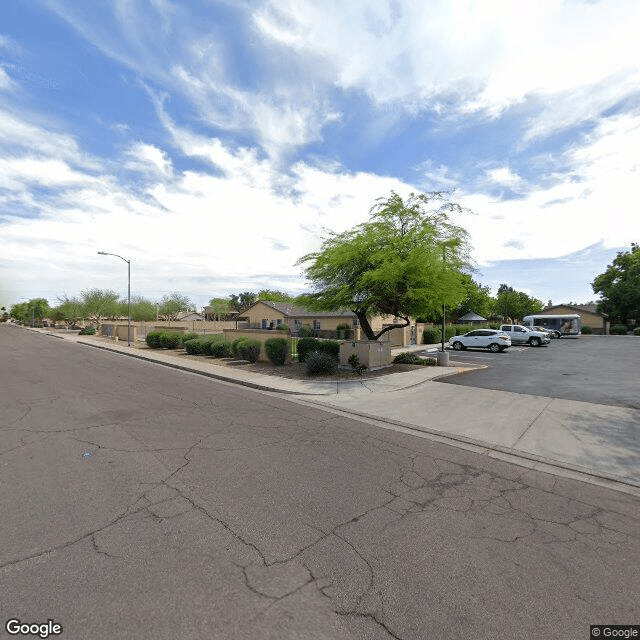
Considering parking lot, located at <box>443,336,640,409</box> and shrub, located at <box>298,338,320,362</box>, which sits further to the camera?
shrub, located at <box>298,338,320,362</box>

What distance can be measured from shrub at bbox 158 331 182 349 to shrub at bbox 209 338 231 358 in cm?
688

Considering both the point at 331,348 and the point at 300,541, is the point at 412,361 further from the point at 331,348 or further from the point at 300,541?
the point at 300,541

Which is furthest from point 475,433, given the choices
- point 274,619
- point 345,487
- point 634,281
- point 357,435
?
point 634,281

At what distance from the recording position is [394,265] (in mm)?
13609

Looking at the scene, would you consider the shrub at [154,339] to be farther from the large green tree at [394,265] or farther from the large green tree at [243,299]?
the large green tree at [243,299]

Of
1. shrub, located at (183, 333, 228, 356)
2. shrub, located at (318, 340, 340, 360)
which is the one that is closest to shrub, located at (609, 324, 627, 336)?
shrub, located at (318, 340, 340, 360)

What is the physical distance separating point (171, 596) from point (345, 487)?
96.0 inches

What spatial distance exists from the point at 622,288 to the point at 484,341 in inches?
1509

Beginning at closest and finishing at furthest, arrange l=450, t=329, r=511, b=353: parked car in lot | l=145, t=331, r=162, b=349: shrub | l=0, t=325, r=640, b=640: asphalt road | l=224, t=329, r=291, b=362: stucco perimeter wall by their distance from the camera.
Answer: l=0, t=325, r=640, b=640: asphalt road
l=224, t=329, r=291, b=362: stucco perimeter wall
l=450, t=329, r=511, b=353: parked car in lot
l=145, t=331, r=162, b=349: shrub

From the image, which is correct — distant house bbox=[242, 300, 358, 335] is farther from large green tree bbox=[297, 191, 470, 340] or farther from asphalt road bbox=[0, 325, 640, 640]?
asphalt road bbox=[0, 325, 640, 640]

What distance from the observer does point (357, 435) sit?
701cm

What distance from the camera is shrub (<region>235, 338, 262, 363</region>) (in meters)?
17.7

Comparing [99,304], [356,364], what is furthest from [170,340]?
[99,304]

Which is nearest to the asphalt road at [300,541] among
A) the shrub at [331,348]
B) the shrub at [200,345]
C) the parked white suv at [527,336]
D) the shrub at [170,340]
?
the shrub at [331,348]
